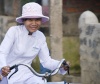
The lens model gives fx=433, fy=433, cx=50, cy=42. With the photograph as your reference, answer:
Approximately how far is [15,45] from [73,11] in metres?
5.76

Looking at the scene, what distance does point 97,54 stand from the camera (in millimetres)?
7070

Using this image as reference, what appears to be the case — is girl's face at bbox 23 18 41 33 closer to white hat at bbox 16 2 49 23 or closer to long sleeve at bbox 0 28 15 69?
white hat at bbox 16 2 49 23

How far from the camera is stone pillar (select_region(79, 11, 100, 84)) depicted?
23.2 ft

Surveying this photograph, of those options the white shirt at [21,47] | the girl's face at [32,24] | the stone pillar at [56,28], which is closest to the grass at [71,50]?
the stone pillar at [56,28]

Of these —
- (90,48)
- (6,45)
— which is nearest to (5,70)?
(6,45)

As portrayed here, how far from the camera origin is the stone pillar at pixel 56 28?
26.5 ft

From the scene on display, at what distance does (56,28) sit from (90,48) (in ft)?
3.68

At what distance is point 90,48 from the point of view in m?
7.34

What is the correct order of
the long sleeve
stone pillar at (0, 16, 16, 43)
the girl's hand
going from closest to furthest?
the girl's hand → the long sleeve → stone pillar at (0, 16, 16, 43)

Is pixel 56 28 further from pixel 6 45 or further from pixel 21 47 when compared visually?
pixel 6 45

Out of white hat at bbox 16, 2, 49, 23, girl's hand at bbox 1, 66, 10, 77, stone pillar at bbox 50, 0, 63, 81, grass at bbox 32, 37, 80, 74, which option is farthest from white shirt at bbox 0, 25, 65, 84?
grass at bbox 32, 37, 80, 74

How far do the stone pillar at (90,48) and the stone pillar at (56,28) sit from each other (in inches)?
26.4

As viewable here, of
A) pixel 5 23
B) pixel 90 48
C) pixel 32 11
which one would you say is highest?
pixel 32 11

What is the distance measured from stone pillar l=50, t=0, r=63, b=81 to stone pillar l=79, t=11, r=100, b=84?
670mm
